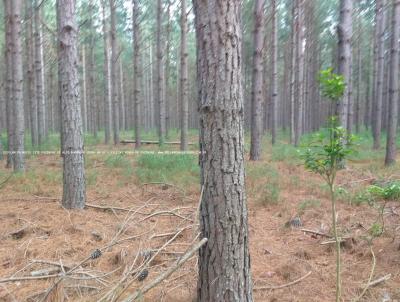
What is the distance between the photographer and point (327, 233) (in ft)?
14.8

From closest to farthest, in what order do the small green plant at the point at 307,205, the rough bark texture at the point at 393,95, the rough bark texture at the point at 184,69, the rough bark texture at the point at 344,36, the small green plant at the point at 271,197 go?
the small green plant at the point at 307,205 → the small green plant at the point at 271,197 → the rough bark texture at the point at 344,36 → the rough bark texture at the point at 393,95 → the rough bark texture at the point at 184,69

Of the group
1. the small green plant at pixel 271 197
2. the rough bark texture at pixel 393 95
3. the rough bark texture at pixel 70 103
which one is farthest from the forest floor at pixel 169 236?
the rough bark texture at pixel 393 95

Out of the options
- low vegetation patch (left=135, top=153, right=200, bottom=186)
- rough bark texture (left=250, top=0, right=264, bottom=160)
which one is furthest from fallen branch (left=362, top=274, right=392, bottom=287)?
rough bark texture (left=250, top=0, right=264, bottom=160)

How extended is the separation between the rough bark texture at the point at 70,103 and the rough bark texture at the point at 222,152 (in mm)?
3321

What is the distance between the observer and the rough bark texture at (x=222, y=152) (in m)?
2.42

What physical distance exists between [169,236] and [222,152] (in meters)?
2.25

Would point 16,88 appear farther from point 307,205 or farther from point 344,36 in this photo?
point 344,36

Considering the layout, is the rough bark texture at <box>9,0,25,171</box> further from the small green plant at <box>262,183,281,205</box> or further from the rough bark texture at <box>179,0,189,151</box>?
the small green plant at <box>262,183,281,205</box>

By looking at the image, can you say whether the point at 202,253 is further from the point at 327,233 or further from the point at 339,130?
the point at 327,233

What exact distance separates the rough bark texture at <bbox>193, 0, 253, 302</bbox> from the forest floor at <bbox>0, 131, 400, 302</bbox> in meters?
0.36

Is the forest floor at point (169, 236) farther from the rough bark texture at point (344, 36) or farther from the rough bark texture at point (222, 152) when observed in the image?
the rough bark texture at point (344, 36)

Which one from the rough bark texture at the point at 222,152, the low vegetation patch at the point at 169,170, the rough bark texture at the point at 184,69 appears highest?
the rough bark texture at the point at 184,69

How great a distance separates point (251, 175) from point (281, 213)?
219 cm

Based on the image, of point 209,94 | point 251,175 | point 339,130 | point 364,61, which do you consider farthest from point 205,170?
point 364,61
